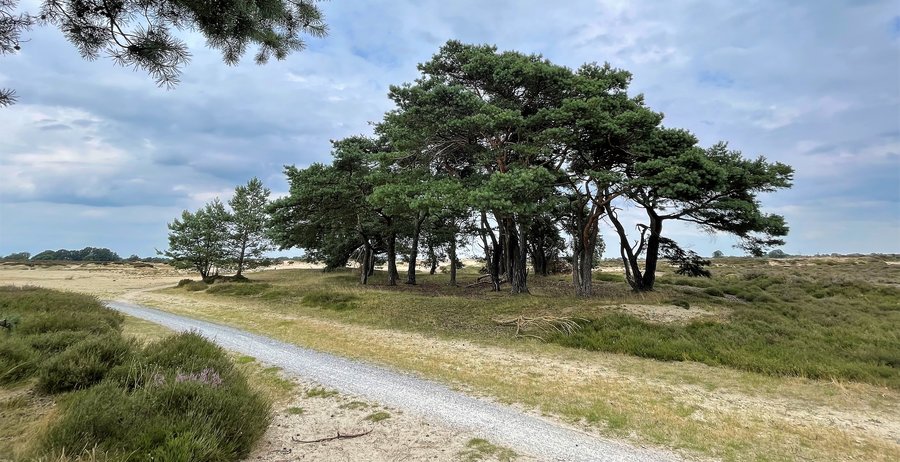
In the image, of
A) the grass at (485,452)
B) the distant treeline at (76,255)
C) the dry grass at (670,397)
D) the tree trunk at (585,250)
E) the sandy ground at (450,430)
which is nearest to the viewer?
the grass at (485,452)

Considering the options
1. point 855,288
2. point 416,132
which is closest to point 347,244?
point 416,132

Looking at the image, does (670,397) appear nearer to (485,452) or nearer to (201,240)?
(485,452)

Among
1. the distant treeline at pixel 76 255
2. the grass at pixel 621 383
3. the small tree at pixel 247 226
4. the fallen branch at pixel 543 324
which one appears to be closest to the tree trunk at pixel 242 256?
the small tree at pixel 247 226

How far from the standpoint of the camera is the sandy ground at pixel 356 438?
15.1ft

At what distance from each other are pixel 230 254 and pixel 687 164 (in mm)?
38403

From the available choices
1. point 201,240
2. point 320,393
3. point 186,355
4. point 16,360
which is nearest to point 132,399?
point 186,355

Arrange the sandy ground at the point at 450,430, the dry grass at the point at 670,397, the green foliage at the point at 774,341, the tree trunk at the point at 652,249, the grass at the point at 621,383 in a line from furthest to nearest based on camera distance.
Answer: the tree trunk at the point at 652,249, the green foliage at the point at 774,341, the grass at the point at 621,383, the dry grass at the point at 670,397, the sandy ground at the point at 450,430

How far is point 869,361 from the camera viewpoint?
369 inches

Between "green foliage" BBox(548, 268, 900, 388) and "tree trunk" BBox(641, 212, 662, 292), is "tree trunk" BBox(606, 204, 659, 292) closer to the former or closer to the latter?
"tree trunk" BBox(641, 212, 662, 292)

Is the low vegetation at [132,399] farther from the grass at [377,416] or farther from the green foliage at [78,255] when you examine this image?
the green foliage at [78,255]

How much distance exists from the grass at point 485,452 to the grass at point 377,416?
147 centimetres

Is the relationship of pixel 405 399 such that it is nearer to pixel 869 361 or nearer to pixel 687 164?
pixel 869 361

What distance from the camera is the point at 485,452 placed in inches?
186

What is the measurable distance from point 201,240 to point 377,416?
38.2 meters
